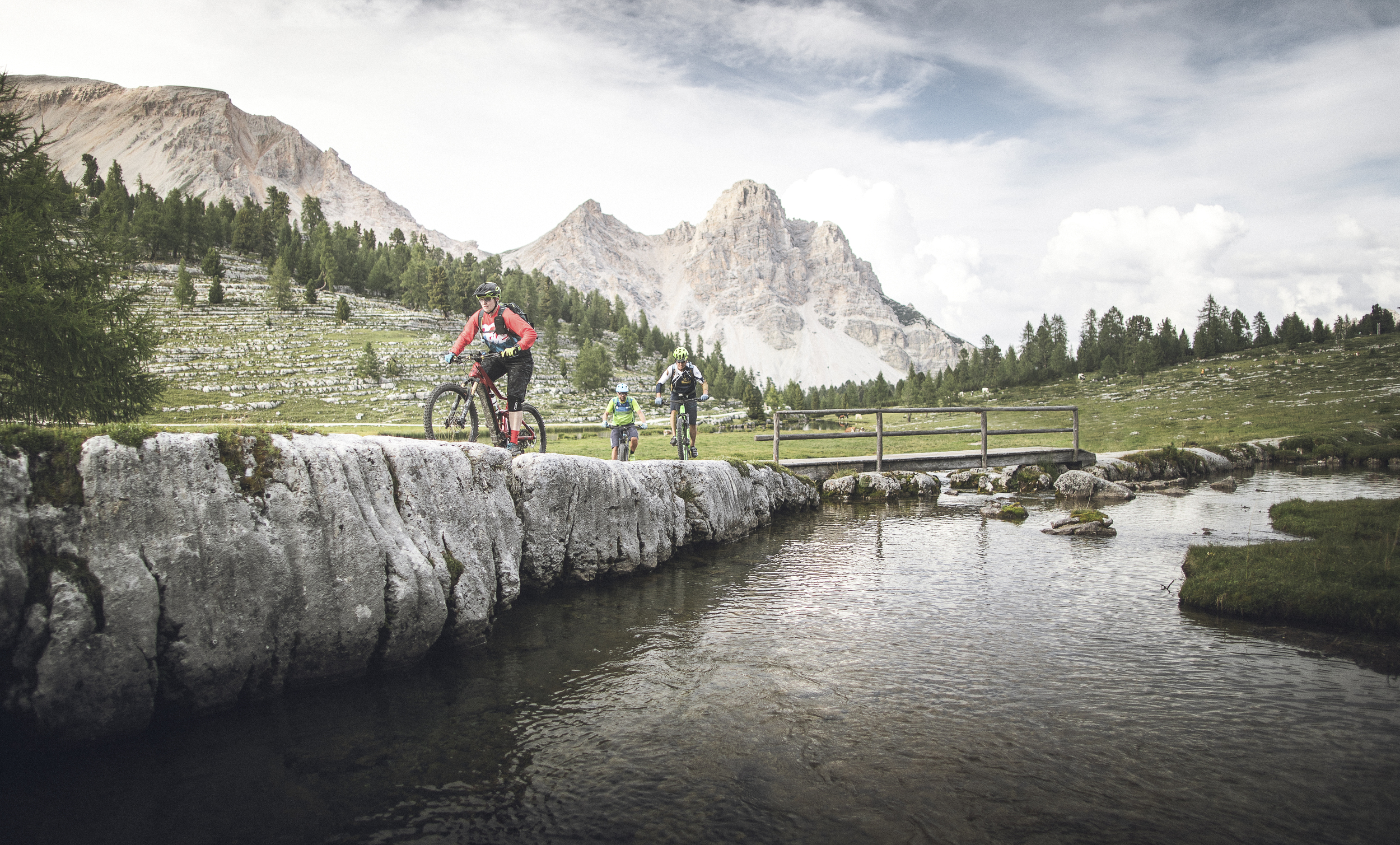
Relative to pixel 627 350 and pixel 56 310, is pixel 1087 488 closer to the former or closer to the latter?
pixel 56 310

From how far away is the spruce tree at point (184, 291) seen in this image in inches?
4225

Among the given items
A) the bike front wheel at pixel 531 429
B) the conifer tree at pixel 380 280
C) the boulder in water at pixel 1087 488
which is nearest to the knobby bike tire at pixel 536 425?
the bike front wheel at pixel 531 429

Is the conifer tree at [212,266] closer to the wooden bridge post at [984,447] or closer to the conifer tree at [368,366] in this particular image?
the conifer tree at [368,366]

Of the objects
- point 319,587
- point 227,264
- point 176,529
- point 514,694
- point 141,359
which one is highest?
point 227,264

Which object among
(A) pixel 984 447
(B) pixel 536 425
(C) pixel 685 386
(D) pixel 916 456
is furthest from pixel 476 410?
(A) pixel 984 447

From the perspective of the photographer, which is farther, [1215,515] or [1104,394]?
[1104,394]

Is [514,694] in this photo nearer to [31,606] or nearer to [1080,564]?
[31,606]

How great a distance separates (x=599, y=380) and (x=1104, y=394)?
8594 cm

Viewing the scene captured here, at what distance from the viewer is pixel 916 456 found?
25.9 m

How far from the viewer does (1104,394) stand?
95.9m

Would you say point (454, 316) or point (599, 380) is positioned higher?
point (454, 316)

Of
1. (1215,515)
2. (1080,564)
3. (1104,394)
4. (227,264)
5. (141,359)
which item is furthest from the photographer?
(227,264)

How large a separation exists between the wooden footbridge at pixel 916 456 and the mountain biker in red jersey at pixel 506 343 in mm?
10761

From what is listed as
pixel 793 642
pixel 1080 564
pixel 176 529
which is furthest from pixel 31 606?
pixel 1080 564
